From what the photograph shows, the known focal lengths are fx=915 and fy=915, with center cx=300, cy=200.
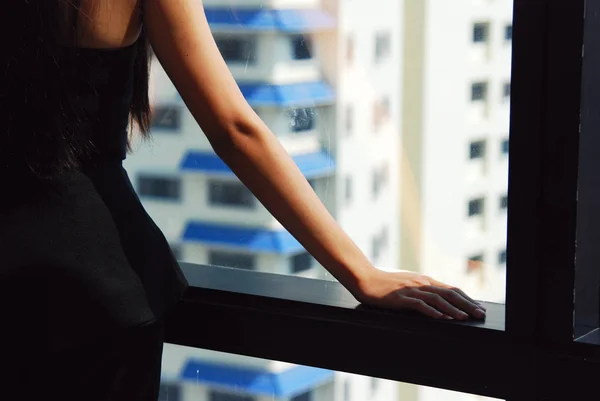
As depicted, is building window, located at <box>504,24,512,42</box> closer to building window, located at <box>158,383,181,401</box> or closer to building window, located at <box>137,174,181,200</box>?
building window, located at <box>137,174,181,200</box>

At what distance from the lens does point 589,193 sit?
4.41 feet

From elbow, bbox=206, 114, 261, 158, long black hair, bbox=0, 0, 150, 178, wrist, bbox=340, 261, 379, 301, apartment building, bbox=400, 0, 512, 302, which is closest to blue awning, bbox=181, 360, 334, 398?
apartment building, bbox=400, 0, 512, 302

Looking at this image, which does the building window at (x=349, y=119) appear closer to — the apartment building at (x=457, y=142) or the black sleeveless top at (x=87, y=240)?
the apartment building at (x=457, y=142)

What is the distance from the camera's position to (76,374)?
128 centimetres

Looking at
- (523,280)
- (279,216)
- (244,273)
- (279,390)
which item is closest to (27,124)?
(279,216)

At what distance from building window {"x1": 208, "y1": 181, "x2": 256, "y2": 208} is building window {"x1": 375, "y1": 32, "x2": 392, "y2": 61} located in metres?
0.39

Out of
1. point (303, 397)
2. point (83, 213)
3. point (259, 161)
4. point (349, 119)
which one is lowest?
point (303, 397)

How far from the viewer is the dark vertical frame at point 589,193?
4.29 ft

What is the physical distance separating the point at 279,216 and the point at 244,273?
418 mm

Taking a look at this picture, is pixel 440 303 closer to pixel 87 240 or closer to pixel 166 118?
pixel 87 240

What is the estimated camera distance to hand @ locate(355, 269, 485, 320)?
142cm

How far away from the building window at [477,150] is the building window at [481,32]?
0.17 meters

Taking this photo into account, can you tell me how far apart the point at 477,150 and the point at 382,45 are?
0.87 ft

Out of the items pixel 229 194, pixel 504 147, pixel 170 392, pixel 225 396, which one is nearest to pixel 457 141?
pixel 504 147
